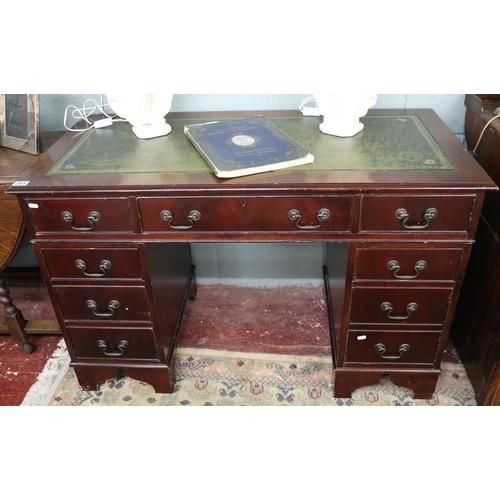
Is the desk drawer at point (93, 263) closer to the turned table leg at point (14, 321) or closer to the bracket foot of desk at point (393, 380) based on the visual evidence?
the turned table leg at point (14, 321)

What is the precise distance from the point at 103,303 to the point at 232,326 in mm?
701

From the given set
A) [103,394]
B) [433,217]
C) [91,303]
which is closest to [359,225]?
[433,217]

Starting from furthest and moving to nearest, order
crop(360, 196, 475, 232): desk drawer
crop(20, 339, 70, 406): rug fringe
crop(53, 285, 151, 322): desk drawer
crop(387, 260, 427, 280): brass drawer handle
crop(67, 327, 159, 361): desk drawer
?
crop(20, 339, 70, 406): rug fringe < crop(67, 327, 159, 361): desk drawer < crop(53, 285, 151, 322): desk drawer < crop(387, 260, 427, 280): brass drawer handle < crop(360, 196, 475, 232): desk drawer

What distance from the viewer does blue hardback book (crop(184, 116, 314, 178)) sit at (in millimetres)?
1360

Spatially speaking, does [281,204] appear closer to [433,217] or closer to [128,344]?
[433,217]

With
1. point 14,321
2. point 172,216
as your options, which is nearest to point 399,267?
point 172,216

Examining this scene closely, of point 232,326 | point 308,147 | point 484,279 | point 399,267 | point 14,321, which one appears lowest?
point 232,326

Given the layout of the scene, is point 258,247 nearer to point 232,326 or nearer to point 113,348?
point 232,326

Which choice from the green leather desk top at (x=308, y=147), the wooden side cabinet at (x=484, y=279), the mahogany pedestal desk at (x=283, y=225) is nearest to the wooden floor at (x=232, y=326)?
the wooden side cabinet at (x=484, y=279)

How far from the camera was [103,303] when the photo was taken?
1.61 meters

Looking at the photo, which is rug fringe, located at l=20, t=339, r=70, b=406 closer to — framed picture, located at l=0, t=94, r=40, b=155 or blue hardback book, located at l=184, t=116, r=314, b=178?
framed picture, located at l=0, t=94, r=40, b=155

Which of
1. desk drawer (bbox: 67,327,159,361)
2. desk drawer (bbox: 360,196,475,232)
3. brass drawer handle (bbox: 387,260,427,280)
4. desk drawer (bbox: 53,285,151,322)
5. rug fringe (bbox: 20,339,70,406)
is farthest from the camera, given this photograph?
rug fringe (bbox: 20,339,70,406)

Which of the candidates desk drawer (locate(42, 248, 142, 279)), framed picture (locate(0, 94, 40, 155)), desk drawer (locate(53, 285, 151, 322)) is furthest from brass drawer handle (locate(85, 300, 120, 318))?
framed picture (locate(0, 94, 40, 155))

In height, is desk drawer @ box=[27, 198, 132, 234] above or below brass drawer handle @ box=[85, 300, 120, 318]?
above
